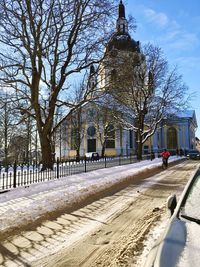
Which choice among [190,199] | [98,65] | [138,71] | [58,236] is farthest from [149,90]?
[190,199]

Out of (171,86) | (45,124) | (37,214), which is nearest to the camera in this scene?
(37,214)

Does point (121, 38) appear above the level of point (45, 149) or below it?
above

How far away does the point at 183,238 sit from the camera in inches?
110

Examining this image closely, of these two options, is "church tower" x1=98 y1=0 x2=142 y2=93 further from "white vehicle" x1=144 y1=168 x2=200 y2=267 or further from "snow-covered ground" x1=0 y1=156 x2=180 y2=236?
"white vehicle" x1=144 y1=168 x2=200 y2=267

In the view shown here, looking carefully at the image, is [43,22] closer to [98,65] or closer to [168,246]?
[98,65]

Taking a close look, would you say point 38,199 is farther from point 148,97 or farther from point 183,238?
point 148,97

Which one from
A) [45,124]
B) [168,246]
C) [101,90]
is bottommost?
[168,246]

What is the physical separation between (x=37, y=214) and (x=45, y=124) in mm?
15020

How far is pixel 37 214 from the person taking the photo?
9555 millimetres

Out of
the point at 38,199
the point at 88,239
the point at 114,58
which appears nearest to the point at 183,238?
the point at 88,239

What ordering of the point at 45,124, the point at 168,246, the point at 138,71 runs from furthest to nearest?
the point at 138,71
the point at 45,124
the point at 168,246

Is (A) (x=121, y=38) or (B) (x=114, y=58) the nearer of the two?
(B) (x=114, y=58)

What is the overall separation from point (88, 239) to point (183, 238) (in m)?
4.51

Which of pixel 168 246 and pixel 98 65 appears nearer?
pixel 168 246
